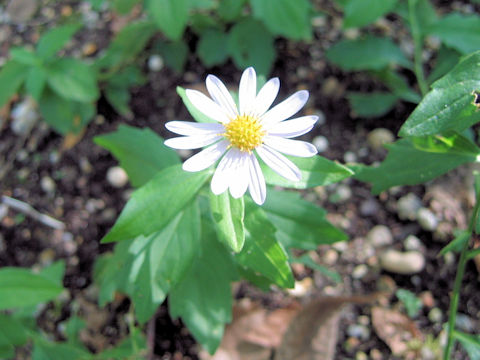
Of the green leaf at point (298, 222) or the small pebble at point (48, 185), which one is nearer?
the green leaf at point (298, 222)

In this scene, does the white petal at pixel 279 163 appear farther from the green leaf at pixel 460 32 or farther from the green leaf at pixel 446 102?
the green leaf at pixel 460 32

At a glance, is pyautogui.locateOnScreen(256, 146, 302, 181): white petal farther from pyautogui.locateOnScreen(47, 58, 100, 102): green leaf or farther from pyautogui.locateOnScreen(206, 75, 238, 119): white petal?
pyautogui.locateOnScreen(47, 58, 100, 102): green leaf

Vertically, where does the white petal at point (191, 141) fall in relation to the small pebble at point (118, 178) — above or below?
above

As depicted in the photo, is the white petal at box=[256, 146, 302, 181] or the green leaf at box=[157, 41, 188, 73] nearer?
the white petal at box=[256, 146, 302, 181]

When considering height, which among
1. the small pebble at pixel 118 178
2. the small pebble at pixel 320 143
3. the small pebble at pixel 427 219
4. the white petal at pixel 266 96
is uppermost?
the white petal at pixel 266 96

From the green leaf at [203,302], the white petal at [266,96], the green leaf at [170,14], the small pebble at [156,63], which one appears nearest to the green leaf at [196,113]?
the white petal at [266,96]

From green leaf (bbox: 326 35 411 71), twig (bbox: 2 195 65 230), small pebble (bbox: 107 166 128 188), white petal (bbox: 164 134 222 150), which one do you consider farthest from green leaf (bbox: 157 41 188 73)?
white petal (bbox: 164 134 222 150)
